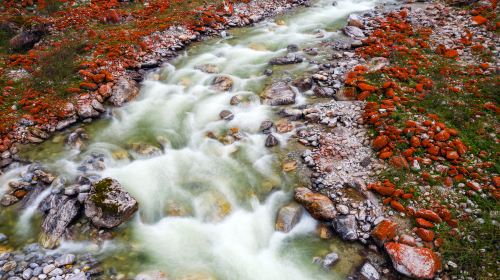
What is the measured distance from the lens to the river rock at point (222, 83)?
12672 mm

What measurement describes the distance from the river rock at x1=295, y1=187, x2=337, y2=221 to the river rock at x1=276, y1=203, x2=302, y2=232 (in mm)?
263

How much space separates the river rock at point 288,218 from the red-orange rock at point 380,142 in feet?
9.54

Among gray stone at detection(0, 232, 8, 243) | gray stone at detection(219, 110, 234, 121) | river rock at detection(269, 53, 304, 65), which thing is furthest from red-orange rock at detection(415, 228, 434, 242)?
gray stone at detection(0, 232, 8, 243)

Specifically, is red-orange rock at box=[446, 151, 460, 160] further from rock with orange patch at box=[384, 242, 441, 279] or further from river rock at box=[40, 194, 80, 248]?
river rock at box=[40, 194, 80, 248]

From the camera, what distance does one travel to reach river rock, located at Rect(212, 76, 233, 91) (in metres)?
12.7

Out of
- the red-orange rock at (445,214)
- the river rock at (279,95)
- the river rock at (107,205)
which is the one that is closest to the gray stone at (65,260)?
the river rock at (107,205)

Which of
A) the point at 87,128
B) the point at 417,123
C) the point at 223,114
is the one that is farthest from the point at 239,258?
the point at 87,128

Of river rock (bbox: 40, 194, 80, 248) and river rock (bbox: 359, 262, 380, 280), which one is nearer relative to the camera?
river rock (bbox: 359, 262, 380, 280)

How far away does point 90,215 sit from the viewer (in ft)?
25.1

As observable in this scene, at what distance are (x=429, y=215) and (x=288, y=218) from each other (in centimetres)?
320

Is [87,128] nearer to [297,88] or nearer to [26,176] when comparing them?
[26,176]

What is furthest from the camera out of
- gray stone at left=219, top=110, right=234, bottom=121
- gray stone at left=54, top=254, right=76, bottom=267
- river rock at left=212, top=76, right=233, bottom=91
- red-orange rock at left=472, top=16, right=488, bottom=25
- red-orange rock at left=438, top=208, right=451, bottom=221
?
red-orange rock at left=472, top=16, right=488, bottom=25

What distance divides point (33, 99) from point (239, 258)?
9126 mm

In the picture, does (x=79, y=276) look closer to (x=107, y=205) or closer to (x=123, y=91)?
(x=107, y=205)
